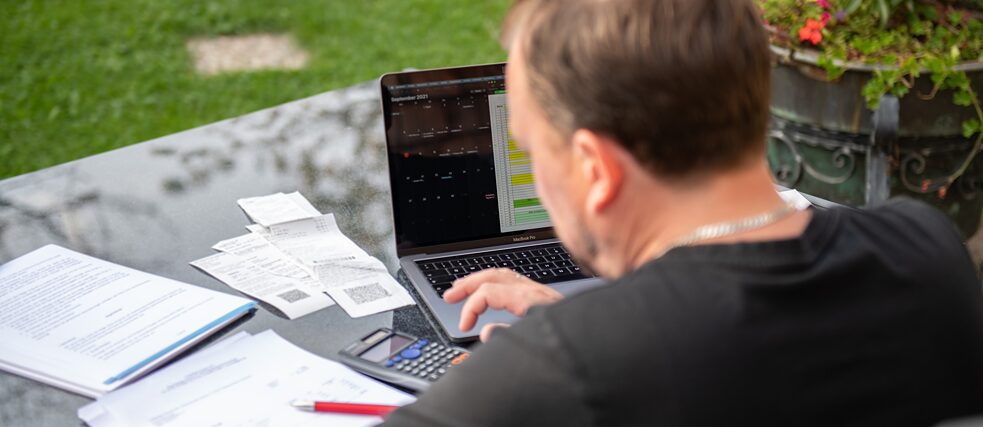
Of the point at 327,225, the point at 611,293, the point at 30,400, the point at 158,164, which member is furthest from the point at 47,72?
the point at 611,293

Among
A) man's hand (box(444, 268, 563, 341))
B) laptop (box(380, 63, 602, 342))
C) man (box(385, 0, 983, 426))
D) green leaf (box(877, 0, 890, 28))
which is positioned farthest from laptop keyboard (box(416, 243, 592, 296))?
green leaf (box(877, 0, 890, 28))

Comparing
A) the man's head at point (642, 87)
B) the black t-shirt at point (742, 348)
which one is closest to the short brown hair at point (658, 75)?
the man's head at point (642, 87)

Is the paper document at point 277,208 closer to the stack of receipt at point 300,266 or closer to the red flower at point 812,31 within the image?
the stack of receipt at point 300,266

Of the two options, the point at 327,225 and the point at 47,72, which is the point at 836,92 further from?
the point at 47,72

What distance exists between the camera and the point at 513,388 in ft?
3.03

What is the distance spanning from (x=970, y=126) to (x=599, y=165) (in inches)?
83.3

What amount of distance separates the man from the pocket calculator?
0.41 m

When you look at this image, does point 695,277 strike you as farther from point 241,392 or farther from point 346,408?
point 241,392

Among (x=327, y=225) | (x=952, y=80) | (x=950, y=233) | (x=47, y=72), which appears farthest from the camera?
(x=47, y=72)

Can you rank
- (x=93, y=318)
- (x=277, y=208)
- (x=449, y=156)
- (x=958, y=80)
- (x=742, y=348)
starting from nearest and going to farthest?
(x=742, y=348)
(x=93, y=318)
(x=449, y=156)
(x=277, y=208)
(x=958, y=80)

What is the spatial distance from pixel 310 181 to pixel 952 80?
1.70 meters

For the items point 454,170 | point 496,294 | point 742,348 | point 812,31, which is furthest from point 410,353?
point 812,31

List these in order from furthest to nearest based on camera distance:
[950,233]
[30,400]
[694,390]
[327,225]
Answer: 1. [327,225]
2. [30,400]
3. [950,233]
4. [694,390]

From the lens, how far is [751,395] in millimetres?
905
